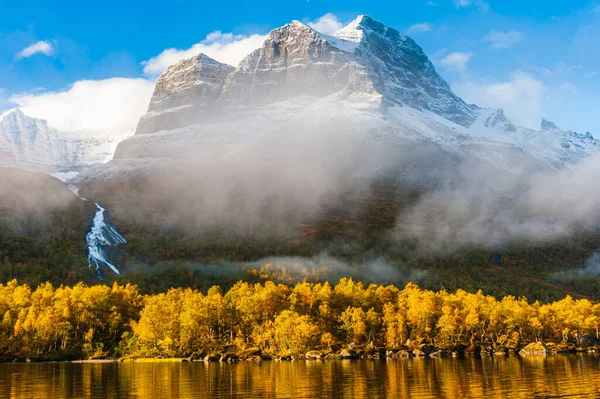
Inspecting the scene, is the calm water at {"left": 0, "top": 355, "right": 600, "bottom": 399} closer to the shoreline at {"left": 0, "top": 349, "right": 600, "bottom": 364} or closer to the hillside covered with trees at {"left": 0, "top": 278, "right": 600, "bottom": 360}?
the shoreline at {"left": 0, "top": 349, "right": 600, "bottom": 364}

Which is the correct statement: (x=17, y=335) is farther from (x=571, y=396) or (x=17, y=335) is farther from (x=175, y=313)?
(x=571, y=396)

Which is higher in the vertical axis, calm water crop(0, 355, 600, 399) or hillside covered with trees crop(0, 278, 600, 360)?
hillside covered with trees crop(0, 278, 600, 360)

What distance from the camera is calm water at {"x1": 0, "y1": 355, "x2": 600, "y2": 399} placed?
210ft

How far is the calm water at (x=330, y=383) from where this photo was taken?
64.0 metres

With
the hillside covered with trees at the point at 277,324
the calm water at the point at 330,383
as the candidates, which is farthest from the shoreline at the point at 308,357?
the calm water at the point at 330,383

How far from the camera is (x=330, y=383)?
3007 inches

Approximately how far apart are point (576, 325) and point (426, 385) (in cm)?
12384

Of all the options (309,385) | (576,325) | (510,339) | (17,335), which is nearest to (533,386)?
(309,385)

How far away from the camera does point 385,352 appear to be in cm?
14538

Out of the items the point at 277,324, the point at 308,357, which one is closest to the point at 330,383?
the point at 308,357

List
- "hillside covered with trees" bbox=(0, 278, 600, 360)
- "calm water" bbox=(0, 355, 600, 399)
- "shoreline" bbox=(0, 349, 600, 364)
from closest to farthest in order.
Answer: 1. "calm water" bbox=(0, 355, 600, 399)
2. "shoreline" bbox=(0, 349, 600, 364)
3. "hillside covered with trees" bbox=(0, 278, 600, 360)

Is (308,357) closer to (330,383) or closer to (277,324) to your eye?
(277,324)

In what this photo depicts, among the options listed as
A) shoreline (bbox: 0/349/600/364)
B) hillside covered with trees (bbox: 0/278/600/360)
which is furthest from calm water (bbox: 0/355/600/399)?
hillside covered with trees (bbox: 0/278/600/360)

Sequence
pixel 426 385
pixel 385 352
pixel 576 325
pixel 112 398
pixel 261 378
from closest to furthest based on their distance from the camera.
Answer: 1. pixel 112 398
2. pixel 426 385
3. pixel 261 378
4. pixel 385 352
5. pixel 576 325
